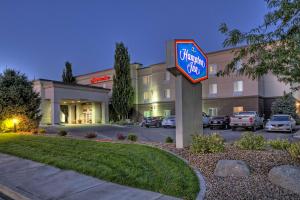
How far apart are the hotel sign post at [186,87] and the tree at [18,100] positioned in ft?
49.7

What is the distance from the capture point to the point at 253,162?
654 centimetres

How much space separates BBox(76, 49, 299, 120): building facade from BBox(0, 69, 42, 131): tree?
2102cm

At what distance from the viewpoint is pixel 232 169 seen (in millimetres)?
5859

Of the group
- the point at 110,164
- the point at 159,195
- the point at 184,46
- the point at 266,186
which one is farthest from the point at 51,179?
the point at 184,46

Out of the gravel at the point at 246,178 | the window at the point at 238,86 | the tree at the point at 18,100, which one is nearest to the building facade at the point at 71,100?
the tree at the point at 18,100

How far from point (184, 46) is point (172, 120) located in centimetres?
1739

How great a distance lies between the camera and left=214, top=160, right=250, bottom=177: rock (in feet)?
18.9

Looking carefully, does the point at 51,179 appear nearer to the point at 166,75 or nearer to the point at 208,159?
the point at 208,159

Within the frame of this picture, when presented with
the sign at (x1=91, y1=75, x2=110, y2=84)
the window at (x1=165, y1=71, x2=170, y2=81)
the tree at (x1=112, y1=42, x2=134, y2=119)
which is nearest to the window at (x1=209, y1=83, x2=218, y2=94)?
the window at (x1=165, y1=71, x2=170, y2=81)

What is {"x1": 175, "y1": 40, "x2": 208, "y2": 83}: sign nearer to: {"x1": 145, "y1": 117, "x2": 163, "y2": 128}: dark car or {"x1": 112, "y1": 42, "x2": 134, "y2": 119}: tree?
{"x1": 145, "y1": 117, "x2": 163, "y2": 128}: dark car

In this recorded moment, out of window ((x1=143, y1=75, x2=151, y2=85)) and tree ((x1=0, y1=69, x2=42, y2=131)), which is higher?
window ((x1=143, y1=75, x2=151, y2=85))

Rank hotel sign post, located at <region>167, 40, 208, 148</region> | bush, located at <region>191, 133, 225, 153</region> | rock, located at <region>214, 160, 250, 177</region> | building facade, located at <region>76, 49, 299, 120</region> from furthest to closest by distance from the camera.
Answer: building facade, located at <region>76, 49, 299, 120</region>
hotel sign post, located at <region>167, 40, 208, 148</region>
bush, located at <region>191, 133, 225, 153</region>
rock, located at <region>214, 160, 250, 177</region>

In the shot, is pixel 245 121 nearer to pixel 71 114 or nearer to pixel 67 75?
pixel 71 114

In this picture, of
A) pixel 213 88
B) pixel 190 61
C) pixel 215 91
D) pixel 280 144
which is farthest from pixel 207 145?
pixel 213 88
